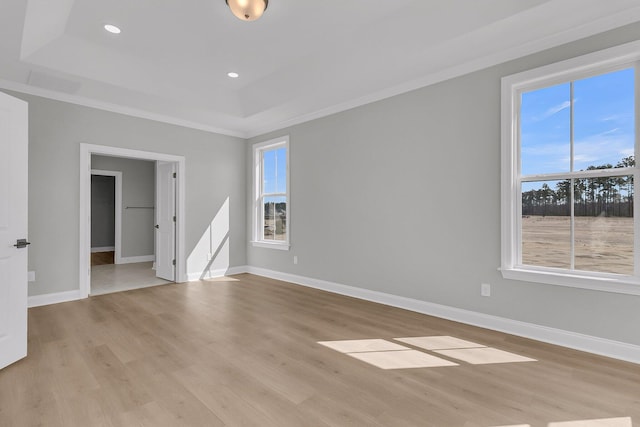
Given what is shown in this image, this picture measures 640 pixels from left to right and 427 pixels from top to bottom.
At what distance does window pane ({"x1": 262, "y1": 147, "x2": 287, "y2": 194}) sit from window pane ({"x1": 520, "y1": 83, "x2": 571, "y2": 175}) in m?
3.70

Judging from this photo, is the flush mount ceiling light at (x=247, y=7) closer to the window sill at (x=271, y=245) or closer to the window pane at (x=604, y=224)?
the window pane at (x=604, y=224)

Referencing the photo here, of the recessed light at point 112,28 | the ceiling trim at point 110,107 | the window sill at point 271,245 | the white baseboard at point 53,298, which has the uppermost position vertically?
the recessed light at point 112,28

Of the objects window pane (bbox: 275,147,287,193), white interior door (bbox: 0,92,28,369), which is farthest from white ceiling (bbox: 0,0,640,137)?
window pane (bbox: 275,147,287,193)

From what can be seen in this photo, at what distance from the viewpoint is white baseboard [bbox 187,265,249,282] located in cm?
567

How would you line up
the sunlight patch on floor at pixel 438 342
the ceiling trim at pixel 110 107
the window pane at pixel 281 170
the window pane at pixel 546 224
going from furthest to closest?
the window pane at pixel 281 170
the ceiling trim at pixel 110 107
the window pane at pixel 546 224
the sunlight patch on floor at pixel 438 342

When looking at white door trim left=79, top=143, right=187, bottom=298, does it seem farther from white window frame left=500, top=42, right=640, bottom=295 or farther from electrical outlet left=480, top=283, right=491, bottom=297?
white window frame left=500, top=42, right=640, bottom=295

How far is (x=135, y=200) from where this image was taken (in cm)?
824

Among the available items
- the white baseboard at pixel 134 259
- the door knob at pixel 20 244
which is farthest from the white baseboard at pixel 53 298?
the white baseboard at pixel 134 259

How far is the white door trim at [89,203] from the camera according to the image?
4.50 metres

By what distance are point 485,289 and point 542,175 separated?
1.25 metres

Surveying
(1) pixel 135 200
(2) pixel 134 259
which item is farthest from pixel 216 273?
(1) pixel 135 200

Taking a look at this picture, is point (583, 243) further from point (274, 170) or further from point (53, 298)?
point (53, 298)

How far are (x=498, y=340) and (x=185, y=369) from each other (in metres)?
2.72

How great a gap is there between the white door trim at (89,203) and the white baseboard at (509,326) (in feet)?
8.72
